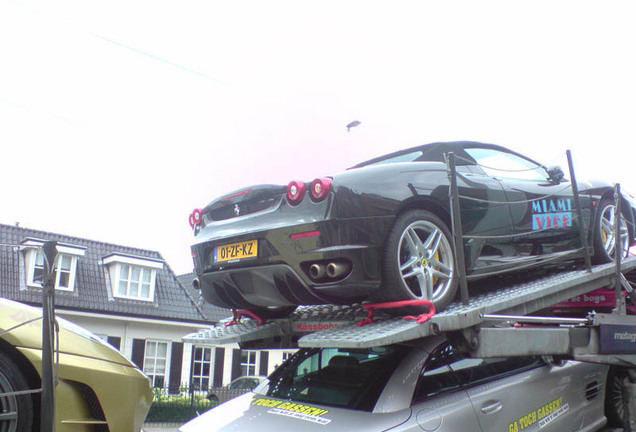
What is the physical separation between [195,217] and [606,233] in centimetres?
361

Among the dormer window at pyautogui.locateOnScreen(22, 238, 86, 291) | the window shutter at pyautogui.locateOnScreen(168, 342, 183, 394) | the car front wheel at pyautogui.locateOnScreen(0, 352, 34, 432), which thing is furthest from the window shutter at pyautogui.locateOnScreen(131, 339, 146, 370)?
the car front wheel at pyautogui.locateOnScreen(0, 352, 34, 432)

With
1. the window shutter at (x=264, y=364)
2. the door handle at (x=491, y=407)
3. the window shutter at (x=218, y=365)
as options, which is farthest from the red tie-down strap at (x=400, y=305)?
the window shutter at (x=264, y=364)

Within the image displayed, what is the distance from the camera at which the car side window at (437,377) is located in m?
3.38

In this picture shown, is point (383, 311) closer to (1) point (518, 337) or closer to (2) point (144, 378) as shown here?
(1) point (518, 337)

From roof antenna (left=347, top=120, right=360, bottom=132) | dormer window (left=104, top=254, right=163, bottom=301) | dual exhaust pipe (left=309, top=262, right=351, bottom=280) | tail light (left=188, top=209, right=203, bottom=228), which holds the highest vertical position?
roof antenna (left=347, top=120, right=360, bottom=132)

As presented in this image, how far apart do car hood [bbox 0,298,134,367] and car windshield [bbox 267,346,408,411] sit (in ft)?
3.67

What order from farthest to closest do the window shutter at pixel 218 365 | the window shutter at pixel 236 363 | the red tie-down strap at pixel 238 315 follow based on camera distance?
the window shutter at pixel 236 363 < the window shutter at pixel 218 365 < the red tie-down strap at pixel 238 315

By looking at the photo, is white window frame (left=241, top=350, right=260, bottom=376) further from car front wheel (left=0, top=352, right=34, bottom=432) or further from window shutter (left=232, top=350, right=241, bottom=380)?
car front wheel (left=0, top=352, right=34, bottom=432)

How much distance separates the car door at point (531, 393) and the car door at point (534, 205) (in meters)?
0.96

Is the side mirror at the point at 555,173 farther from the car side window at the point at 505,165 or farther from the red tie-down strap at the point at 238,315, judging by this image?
the red tie-down strap at the point at 238,315

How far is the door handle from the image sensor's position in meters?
3.46

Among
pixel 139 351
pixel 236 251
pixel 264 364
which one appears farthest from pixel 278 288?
pixel 264 364

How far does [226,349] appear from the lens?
22859 millimetres

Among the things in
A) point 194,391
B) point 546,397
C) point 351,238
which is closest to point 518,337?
point 546,397
